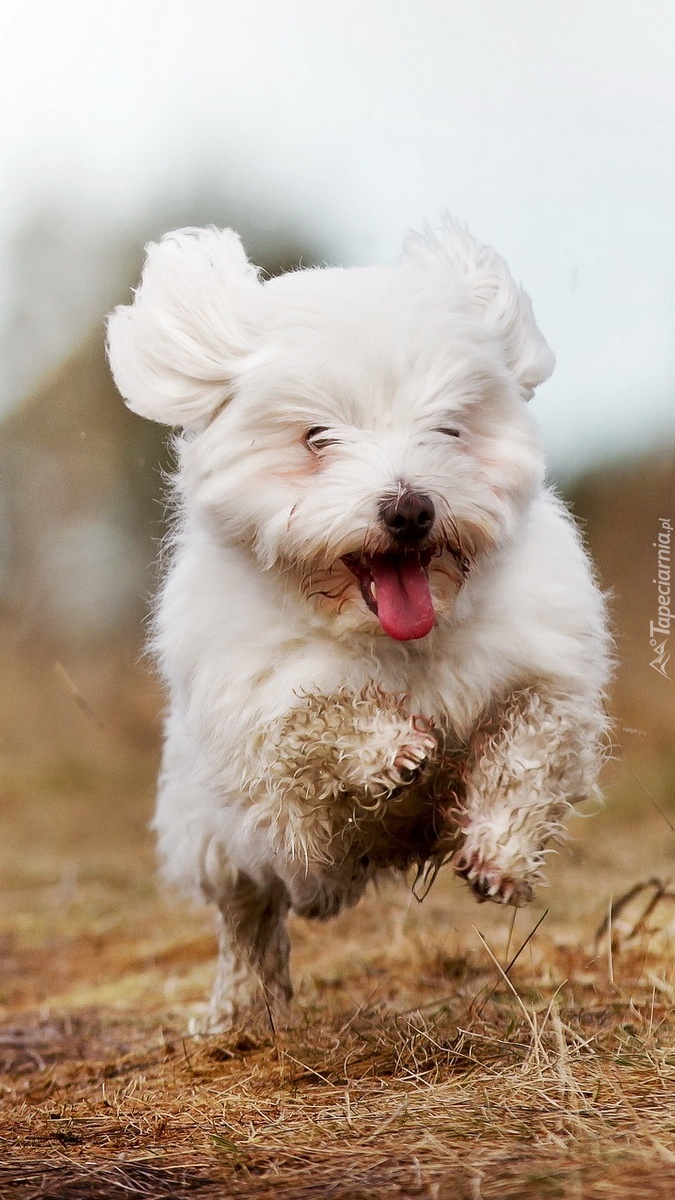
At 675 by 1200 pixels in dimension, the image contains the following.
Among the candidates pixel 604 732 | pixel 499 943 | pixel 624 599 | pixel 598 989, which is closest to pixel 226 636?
pixel 604 732

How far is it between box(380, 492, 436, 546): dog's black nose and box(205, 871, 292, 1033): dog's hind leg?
2.01 metres

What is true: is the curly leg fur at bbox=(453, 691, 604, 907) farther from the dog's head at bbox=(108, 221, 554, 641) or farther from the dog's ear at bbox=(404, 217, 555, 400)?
the dog's ear at bbox=(404, 217, 555, 400)

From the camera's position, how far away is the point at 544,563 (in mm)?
3805

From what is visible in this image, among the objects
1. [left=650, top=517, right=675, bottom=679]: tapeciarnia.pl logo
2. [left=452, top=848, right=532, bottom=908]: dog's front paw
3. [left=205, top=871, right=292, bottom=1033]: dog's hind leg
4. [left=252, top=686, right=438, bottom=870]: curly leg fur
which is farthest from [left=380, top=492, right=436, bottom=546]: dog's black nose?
[left=650, top=517, right=675, bottom=679]: tapeciarnia.pl logo

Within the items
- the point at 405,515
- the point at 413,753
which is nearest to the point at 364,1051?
the point at 413,753

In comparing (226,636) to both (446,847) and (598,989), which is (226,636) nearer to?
(446,847)

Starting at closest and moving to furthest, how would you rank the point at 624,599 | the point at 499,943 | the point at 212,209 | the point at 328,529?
the point at 328,529 → the point at 499,943 → the point at 624,599 → the point at 212,209

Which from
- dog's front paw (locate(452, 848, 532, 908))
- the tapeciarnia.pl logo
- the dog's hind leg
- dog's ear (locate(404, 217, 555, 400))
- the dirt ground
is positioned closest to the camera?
the dirt ground

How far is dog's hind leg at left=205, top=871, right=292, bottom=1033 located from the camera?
486 cm

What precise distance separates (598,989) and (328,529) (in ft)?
8.43

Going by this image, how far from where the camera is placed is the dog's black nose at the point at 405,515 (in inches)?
125

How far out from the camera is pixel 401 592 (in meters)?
3.35

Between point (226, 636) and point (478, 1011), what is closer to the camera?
point (226, 636)

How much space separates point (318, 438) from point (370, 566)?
337 millimetres
